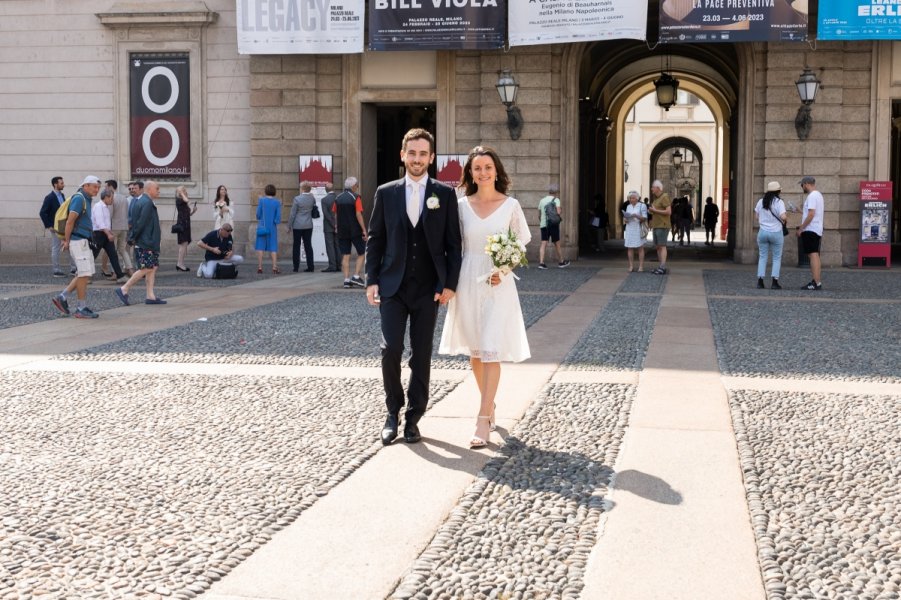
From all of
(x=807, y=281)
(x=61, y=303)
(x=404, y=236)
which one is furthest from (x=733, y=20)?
(x=404, y=236)

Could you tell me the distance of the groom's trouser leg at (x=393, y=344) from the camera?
574 cm

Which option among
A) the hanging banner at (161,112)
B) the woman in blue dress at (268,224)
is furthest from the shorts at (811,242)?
the hanging banner at (161,112)

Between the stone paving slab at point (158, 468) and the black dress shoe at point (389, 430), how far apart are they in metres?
0.05

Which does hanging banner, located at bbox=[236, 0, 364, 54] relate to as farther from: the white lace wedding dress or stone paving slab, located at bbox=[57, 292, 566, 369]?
the white lace wedding dress

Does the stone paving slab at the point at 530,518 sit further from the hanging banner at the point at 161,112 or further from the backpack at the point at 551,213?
the hanging banner at the point at 161,112

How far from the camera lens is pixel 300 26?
19953 millimetres

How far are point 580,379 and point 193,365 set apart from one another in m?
3.04

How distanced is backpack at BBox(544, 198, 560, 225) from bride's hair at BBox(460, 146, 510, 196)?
12.7m

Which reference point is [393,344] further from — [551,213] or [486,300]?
[551,213]

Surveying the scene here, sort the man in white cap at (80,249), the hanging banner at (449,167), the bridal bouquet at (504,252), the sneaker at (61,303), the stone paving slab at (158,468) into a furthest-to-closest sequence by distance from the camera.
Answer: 1. the hanging banner at (449,167)
2. the sneaker at (61,303)
3. the man in white cap at (80,249)
4. the bridal bouquet at (504,252)
5. the stone paving slab at (158,468)

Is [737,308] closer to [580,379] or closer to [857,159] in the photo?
[580,379]

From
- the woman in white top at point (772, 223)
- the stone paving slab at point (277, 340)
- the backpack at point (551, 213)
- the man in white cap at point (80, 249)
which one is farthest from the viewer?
the backpack at point (551, 213)

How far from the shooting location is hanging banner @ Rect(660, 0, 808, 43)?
18.2 metres

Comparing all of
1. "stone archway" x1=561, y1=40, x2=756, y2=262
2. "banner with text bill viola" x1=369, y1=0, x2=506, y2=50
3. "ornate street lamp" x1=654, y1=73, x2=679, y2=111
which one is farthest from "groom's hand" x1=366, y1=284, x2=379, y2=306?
"ornate street lamp" x1=654, y1=73, x2=679, y2=111
